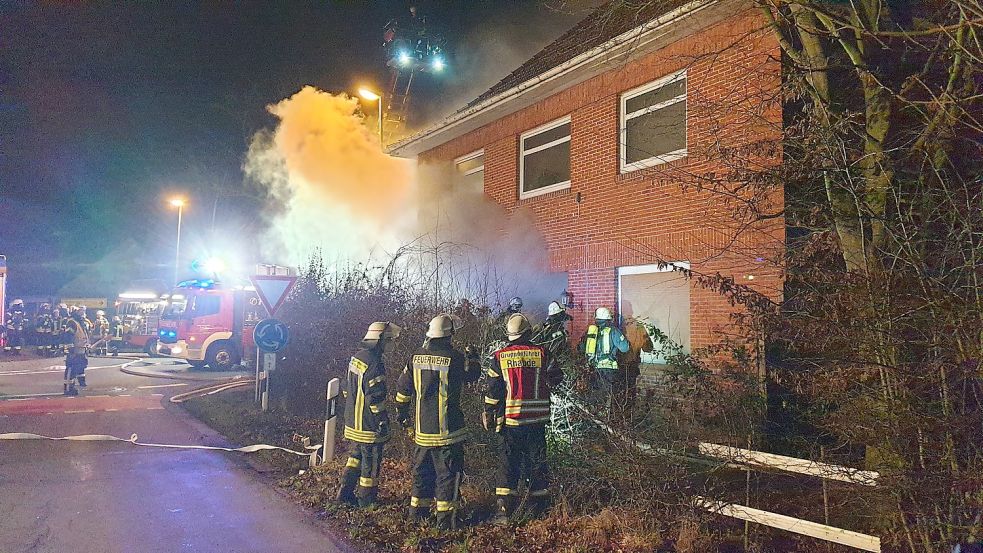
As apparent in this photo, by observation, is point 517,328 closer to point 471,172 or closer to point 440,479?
point 440,479

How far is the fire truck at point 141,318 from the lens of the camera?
22.4 m

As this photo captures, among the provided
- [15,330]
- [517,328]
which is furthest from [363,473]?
[15,330]

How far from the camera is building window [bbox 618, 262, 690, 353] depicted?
9.19 metres

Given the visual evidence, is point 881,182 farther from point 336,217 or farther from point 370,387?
point 336,217

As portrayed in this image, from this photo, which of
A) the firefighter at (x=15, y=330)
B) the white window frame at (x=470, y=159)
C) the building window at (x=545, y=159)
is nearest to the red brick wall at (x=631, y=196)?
the building window at (x=545, y=159)

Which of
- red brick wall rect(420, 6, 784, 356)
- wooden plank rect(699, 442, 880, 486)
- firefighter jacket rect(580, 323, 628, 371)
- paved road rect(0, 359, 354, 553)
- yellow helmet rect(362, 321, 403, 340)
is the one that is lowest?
paved road rect(0, 359, 354, 553)

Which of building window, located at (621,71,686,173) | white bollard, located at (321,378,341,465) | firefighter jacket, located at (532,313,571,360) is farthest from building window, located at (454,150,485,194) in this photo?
white bollard, located at (321,378,341,465)

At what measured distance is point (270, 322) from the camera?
9.60 meters

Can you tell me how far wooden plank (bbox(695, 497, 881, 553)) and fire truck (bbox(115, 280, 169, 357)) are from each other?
19.6 meters

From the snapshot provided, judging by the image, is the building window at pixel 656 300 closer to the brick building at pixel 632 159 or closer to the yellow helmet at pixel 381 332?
the brick building at pixel 632 159

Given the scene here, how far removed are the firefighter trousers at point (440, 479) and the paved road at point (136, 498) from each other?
2.61ft

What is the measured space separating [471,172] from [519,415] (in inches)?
381

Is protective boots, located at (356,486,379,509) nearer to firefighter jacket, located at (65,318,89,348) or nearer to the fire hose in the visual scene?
the fire hose

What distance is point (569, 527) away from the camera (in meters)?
5.17
